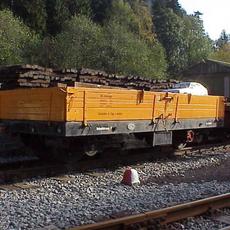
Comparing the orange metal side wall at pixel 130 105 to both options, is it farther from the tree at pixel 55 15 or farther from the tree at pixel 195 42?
the tree at pixel 195 42

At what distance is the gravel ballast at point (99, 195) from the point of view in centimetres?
664

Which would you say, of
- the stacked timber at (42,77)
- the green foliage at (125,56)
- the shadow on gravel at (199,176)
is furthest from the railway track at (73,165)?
the green foliage at (125,56)

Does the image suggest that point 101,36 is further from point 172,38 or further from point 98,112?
point 98,112

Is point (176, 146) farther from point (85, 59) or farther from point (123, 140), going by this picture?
point (85, 59)

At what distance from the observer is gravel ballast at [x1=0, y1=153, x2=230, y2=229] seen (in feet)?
21.8

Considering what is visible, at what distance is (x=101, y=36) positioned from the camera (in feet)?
125

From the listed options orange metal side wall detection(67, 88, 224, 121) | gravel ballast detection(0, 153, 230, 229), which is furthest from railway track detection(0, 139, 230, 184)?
orange metal side wall detection(67, 88, 224, 121)

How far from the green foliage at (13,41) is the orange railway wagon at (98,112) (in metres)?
21.8

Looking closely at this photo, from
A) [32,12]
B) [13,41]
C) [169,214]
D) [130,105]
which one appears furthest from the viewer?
A: [32,12]

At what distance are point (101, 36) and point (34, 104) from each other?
2829 centimetres

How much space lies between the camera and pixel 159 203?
764 centimetres

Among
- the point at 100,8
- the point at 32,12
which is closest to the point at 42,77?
the point at 32,12

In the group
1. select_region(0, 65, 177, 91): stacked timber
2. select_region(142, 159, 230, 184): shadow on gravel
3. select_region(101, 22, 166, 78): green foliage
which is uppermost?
select_region(101, 22, 166, 78): green foliage

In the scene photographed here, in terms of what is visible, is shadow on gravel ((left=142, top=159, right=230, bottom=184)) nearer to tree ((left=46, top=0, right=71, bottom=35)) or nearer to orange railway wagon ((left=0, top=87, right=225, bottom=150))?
orange railway wagon ((left=0, top=87, right=225, bottom=150))
